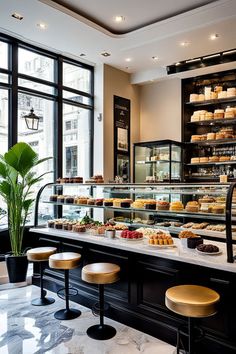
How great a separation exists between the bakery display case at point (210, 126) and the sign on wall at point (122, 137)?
4.38ft

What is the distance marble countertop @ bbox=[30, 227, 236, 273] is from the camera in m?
2.71

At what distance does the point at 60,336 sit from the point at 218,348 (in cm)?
157

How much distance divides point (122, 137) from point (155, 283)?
4.70 metres

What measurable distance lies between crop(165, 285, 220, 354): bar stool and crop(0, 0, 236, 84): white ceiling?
12.9 ft

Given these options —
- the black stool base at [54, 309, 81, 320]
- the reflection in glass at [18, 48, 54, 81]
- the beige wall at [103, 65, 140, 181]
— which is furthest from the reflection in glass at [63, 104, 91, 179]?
the black stool base at [54, 309, 81, 320]

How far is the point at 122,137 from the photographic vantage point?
7508mm

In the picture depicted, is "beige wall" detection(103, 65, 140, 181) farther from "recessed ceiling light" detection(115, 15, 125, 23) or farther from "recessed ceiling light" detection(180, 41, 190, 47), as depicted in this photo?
"recessed ceiling light" detection(180, 41, 190, 47)

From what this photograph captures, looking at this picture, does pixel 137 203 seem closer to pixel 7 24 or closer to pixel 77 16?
pixel 77 16

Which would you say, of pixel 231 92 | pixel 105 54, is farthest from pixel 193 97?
pixel 105 54

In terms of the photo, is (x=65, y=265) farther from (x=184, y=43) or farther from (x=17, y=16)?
(x=184, y=43)

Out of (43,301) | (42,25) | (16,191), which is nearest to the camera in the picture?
(43,301)

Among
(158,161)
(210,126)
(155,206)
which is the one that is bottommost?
(155,206)

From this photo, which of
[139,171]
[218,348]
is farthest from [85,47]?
[218,348]

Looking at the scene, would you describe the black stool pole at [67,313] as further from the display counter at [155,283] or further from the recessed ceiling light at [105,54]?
the recessed ceiling light at [105,54]
